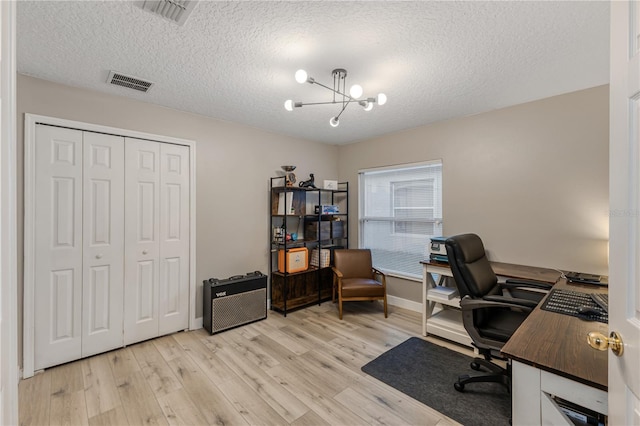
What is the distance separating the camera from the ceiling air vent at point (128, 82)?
2.24 m

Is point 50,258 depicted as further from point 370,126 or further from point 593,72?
point 593,72

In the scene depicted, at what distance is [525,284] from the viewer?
Result: 7.64 feet

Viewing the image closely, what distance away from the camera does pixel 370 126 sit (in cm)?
358

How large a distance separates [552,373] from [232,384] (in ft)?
6.75

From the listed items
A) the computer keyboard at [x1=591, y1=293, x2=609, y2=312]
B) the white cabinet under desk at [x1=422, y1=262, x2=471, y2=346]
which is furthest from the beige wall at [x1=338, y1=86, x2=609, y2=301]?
the computer keyboard at [x1=591, y1=293, x2=609, y2=312]

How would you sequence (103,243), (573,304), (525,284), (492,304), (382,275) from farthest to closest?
(382,275)
(103,243)
(525,284)
(492,304)
(573,304)

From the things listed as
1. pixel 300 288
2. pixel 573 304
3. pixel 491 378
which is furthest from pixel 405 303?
pixel 573 304

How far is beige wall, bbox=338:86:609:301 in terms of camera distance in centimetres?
245

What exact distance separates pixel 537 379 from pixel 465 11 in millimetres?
1806

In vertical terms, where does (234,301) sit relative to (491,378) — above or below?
above

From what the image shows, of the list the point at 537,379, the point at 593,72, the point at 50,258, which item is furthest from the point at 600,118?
the point at 50,258

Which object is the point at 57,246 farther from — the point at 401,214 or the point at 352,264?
the point at 401,214

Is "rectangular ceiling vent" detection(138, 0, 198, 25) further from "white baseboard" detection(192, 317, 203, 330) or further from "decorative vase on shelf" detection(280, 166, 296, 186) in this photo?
"white baseboard" detection(192, 317, 203, 330)

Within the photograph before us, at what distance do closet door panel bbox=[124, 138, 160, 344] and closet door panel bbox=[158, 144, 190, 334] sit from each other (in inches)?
2.2
